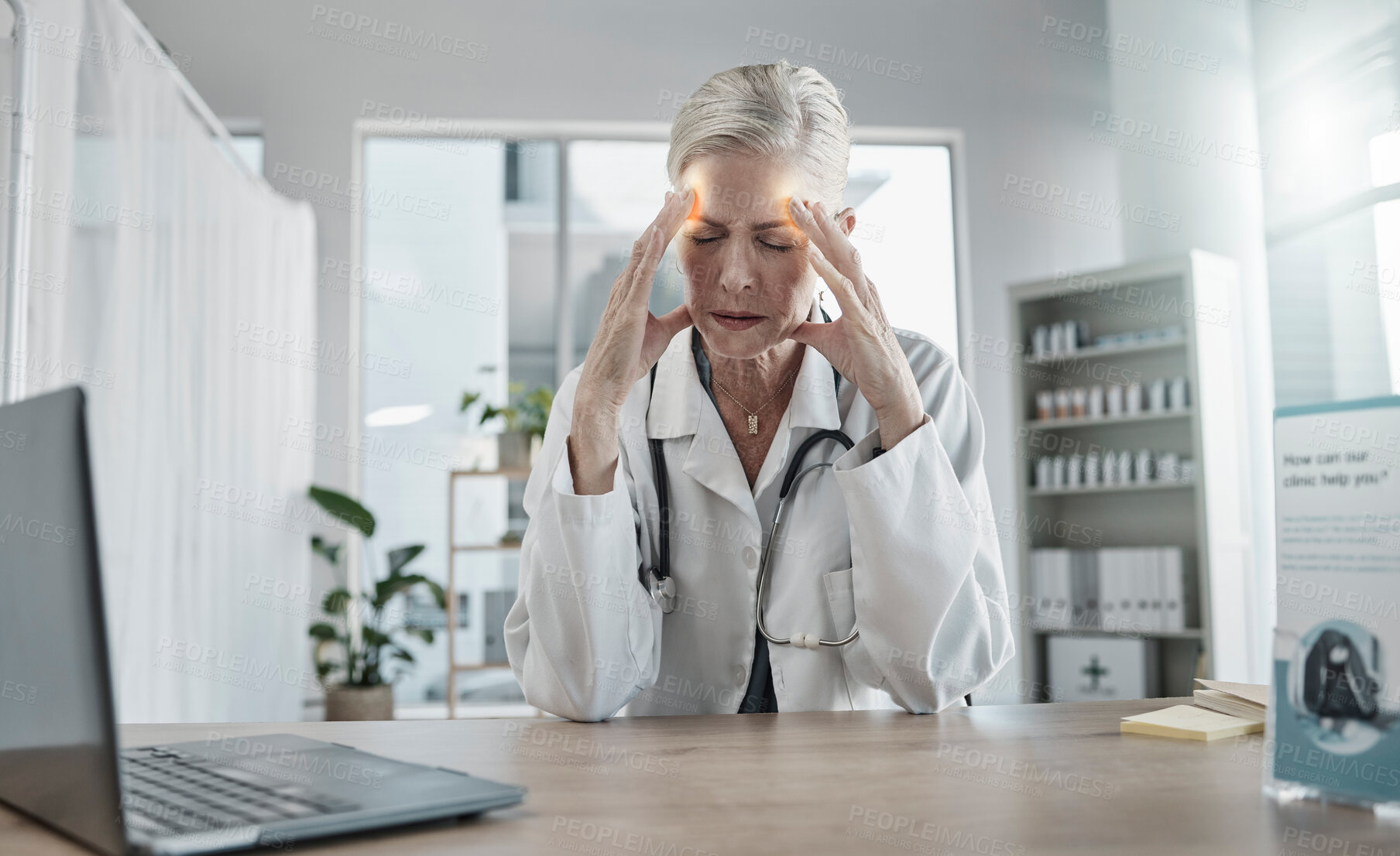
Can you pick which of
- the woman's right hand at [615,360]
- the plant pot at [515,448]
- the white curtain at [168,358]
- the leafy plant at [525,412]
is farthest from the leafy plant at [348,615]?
the woman's right hand at [615,360]

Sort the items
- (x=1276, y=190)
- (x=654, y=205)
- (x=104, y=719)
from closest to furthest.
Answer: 1. (x=104, y=719)
2. (x=1276, y=190)
3. (x=654, y=205)

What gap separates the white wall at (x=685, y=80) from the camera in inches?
198

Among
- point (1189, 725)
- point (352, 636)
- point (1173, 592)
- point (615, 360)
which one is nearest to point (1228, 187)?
point (1173, 592)

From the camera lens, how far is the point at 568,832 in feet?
1.95

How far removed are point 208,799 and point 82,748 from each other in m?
0.12

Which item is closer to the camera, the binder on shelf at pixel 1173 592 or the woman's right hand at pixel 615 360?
the woman's right hand at pixel 615 360

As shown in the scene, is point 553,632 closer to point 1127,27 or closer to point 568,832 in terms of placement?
point 568,832

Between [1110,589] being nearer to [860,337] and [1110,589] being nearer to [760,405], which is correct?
[760,405]

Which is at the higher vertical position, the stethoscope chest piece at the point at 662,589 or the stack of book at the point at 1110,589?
the stethoscope chest piece at the point at 662,589

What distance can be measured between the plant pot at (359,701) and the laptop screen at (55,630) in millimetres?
3977

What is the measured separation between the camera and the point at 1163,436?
177 inches

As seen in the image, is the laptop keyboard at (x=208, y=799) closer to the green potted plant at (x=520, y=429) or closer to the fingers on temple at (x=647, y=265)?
the fingers on temple at (x=647, y=265)

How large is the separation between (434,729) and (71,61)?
Answer: 1.98 metres

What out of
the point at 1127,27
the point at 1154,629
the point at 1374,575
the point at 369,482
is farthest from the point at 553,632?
the point at 1127,27
